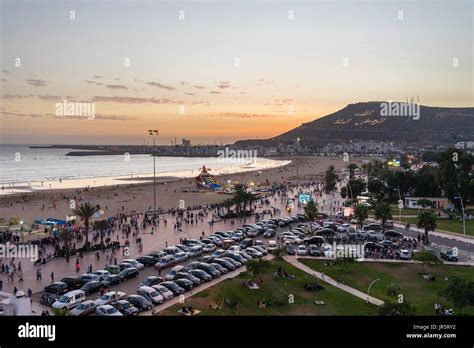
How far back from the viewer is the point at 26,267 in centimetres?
2100

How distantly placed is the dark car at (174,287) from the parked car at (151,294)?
810mm

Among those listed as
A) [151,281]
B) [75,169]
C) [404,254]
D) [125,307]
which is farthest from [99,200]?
[75,169]

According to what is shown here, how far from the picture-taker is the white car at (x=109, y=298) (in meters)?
15.1

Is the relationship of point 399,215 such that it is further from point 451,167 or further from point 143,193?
point 143,193

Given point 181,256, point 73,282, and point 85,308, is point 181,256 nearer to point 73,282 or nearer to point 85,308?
point 73,282

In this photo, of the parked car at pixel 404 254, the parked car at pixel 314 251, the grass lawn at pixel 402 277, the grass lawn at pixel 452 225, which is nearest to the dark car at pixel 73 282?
the grass lawn at pixel 402 277

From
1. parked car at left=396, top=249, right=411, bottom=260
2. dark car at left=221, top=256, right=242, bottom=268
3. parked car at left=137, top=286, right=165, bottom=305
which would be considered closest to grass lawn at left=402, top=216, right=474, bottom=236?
parked car at left=396, top=249, right=411, bottom=260

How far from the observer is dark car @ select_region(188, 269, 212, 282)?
18453 millimetres

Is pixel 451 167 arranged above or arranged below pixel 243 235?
above

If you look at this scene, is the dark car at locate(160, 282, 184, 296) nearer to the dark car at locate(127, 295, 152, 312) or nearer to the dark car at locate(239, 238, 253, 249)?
the dark car at locate(127, 295, 152, 312)

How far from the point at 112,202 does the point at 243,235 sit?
25.7 metres

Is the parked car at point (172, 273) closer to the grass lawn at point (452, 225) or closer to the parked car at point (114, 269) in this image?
the parked car at point (114, 269)
